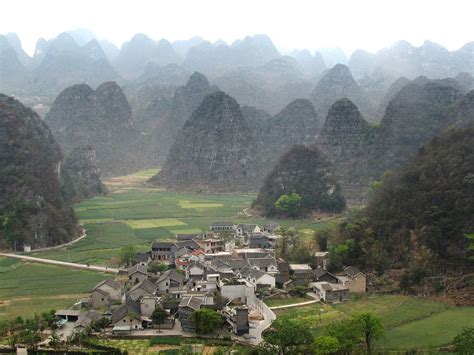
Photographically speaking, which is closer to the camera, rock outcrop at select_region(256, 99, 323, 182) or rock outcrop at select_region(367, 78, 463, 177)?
rock outcrop at select_region(367, 78, 463, 177)

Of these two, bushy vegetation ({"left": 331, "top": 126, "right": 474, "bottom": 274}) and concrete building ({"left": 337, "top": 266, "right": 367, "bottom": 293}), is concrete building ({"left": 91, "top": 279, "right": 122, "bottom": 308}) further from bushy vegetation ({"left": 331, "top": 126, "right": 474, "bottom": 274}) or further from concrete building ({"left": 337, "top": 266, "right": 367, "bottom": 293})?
bushy vegetation ({"left": 331, "top": 126, "right": 474, "bottom": 274})

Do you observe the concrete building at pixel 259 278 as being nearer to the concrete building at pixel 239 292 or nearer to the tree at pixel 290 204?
the concrete building at pixel 239 292

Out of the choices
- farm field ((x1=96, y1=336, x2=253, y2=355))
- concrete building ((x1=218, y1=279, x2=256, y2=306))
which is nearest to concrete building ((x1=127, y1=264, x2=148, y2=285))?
concrete building ((x1=218, y1=279, x2=256, y2=306))

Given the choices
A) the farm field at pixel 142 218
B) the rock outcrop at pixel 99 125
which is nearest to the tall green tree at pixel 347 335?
the farm field at pixel 142 218

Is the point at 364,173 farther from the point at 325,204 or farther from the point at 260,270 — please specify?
the point at 260,270

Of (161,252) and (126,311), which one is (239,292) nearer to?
(126,311)

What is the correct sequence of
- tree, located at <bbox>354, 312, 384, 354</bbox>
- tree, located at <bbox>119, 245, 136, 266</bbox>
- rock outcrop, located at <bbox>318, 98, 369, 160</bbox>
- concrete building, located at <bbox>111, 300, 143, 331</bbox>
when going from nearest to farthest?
tree, located at <bbox>354, 312, 384, 354</bbox>
concrete building, located at <bbox>111, 300, 143, 331</bbox>
tree, located at <bbox>119, 245, 136, 266</bbox>
rock outcrop, located at <bbox>318, 98, 369, 160</bbox>
